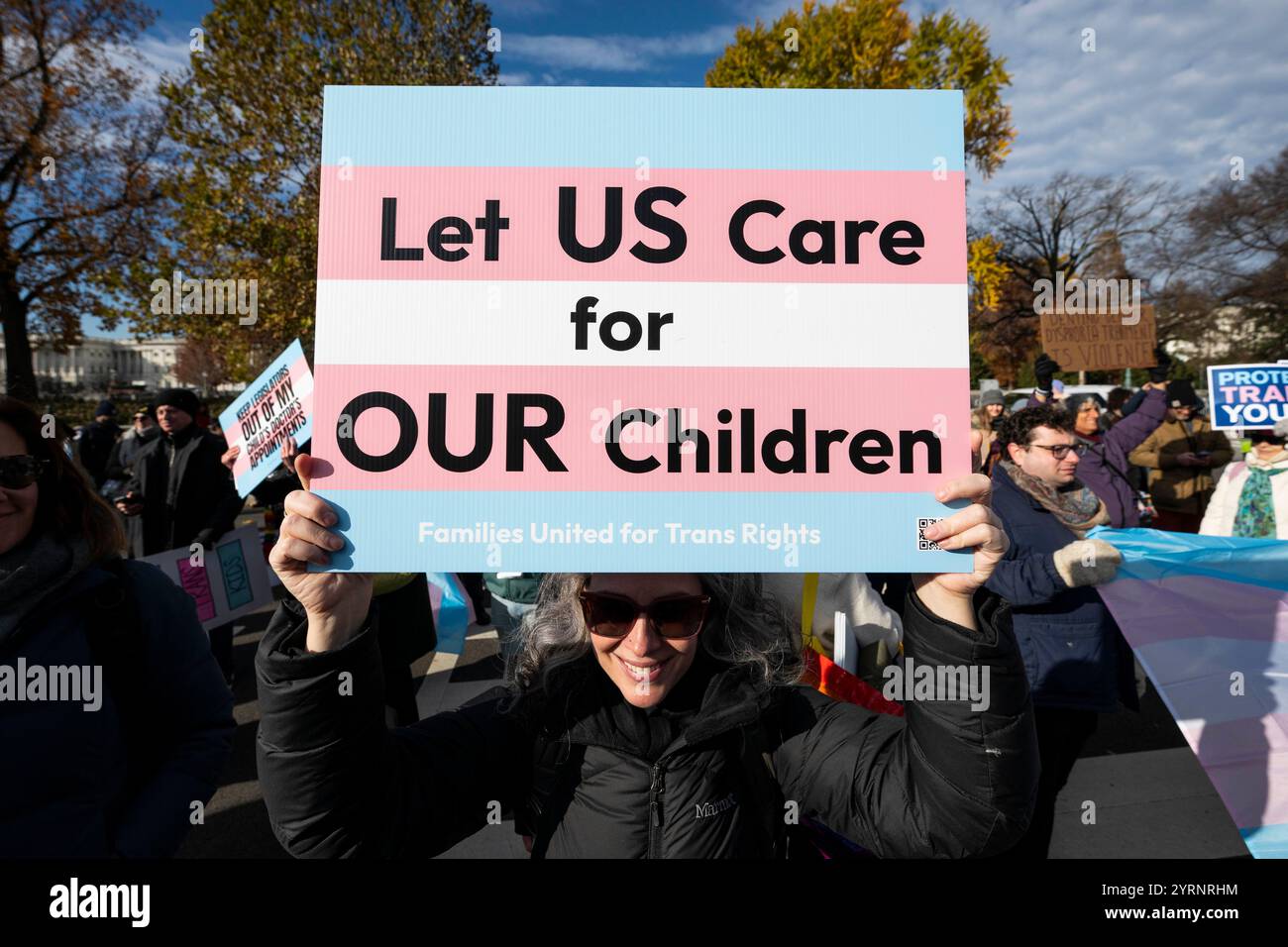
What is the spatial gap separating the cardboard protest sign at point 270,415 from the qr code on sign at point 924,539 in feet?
9.27

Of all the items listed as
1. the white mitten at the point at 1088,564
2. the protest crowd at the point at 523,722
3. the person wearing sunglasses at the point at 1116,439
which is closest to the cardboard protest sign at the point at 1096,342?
the person wearing sunglasses at the point at 1116,439

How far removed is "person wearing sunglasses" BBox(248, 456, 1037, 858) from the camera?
54.4 inches

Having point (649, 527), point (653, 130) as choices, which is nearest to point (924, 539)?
point (649, 527)

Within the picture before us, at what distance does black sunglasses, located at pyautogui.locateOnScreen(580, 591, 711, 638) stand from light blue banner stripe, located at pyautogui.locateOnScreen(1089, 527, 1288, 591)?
231cm

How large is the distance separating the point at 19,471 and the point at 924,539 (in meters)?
2.09

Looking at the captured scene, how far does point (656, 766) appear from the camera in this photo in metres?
1.56

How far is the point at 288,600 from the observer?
1.41 metres

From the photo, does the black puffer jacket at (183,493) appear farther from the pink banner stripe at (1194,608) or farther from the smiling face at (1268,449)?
the smiling face at (1268,449)

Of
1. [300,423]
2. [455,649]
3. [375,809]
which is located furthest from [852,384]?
[455,649]

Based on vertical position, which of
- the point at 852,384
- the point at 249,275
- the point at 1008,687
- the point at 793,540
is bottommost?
the point at 1008,687

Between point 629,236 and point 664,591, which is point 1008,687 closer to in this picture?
point 664,591

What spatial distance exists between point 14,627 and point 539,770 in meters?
1.20

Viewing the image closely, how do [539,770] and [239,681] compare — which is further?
[239,681]

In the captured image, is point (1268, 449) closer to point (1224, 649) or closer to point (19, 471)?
point (1224, 649)
